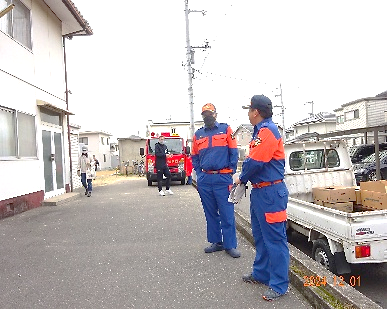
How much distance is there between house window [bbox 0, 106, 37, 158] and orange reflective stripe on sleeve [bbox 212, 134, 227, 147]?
5944 millimetres

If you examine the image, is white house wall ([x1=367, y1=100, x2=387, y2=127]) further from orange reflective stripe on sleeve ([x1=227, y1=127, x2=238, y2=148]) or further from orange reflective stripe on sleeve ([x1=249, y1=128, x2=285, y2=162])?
orange reflective stripe on sleeve ([x1=249, y1=128, x2=285, y2=162])

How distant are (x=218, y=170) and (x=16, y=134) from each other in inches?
254

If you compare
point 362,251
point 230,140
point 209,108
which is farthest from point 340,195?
point 209,108

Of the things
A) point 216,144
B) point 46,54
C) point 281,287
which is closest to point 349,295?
point 281,287

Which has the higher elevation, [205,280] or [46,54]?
[46,54]

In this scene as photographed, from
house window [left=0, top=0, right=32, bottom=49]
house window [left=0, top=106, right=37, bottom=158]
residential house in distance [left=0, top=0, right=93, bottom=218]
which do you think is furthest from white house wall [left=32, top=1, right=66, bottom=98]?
house window [left=0, top=106, right=37, bottom=158]

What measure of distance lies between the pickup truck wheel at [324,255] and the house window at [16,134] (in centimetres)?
728

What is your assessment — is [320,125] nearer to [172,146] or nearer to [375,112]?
[375,112]

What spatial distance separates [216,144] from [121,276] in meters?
2.10

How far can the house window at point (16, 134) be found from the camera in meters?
8.74

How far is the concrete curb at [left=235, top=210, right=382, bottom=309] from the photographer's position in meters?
3.18

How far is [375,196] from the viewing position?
5.45m

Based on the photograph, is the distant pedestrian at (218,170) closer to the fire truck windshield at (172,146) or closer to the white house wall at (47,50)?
the white house wall at (47,50)

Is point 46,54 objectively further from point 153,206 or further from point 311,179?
point 311,179
